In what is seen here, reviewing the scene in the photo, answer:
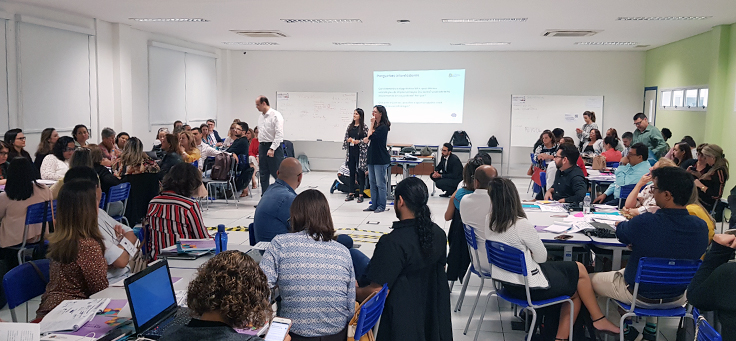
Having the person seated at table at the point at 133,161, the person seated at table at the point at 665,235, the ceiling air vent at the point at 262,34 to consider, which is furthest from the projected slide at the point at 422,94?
the person seated at table at the point at 665,235

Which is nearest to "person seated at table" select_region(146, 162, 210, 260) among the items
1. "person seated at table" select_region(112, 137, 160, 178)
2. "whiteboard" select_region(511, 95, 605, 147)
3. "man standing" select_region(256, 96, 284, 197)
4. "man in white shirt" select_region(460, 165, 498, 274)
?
"man in white shirt" select_region(460, 165, 498, 274)

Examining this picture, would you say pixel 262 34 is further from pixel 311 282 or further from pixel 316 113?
pixel 311 282

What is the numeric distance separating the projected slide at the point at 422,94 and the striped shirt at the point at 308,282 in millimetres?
11495

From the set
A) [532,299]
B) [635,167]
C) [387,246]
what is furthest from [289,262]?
[635,167]

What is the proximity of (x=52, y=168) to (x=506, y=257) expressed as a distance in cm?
527

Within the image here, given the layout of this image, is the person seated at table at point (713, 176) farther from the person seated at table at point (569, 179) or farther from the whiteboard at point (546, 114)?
the whiteboard at point (546, 114)

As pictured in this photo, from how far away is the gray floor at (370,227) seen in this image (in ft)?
13.8

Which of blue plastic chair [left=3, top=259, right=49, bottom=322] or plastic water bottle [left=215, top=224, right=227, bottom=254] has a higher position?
plastic water bottle [left=215, top=224, right=227, bottom=254]

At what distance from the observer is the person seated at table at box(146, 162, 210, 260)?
13.0 feet

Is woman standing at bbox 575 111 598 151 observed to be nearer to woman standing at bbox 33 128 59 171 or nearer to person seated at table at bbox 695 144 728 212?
person seated at table at bbox 695 144 728 212

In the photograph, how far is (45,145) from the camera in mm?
7188

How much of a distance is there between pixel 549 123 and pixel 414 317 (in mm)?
11316

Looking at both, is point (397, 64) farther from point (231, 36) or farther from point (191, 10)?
point (191, 10)

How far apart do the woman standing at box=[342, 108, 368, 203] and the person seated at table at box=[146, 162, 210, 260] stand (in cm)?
496
